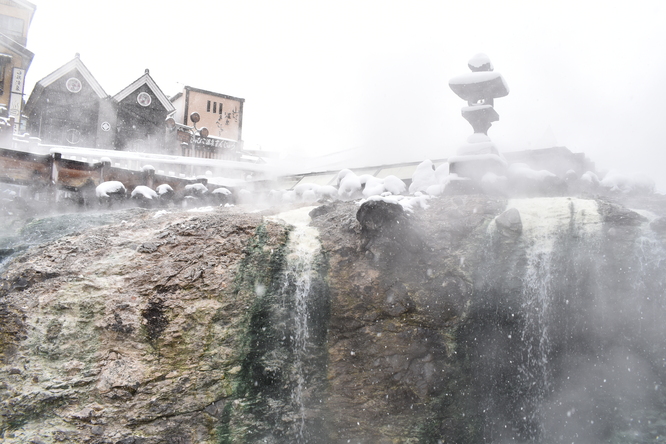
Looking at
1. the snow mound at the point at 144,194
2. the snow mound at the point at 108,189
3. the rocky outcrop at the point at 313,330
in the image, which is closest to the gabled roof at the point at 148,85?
the snow mound at the point at 108,189

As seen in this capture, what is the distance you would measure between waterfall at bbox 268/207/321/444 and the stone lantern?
3247 millimetres

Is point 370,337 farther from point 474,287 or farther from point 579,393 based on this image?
point 579,393

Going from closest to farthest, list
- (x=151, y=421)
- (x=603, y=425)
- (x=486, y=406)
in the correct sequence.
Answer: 1. (x=151, y=421)
2. (x=603, y=425)
3. (x=486, y=406)

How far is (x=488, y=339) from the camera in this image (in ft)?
21.7

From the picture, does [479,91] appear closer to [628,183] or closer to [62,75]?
[628,183]

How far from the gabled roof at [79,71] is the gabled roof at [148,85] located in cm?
69

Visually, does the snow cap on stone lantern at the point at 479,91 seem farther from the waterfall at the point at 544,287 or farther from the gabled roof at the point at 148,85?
the gabled roof at the point at 148,85

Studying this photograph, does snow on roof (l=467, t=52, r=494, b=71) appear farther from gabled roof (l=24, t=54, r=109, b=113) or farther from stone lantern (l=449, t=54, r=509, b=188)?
gabled roof (l=24, t=54, r=109, b=113)

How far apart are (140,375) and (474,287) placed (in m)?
4.52

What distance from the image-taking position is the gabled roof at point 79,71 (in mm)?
22469

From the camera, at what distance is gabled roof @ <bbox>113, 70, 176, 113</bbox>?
24.2 m

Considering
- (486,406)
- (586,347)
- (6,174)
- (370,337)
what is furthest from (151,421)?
(6,174)

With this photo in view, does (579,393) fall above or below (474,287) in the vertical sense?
below

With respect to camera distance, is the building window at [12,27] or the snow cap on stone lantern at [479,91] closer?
the snow cap on stone lantern at [479,91]
